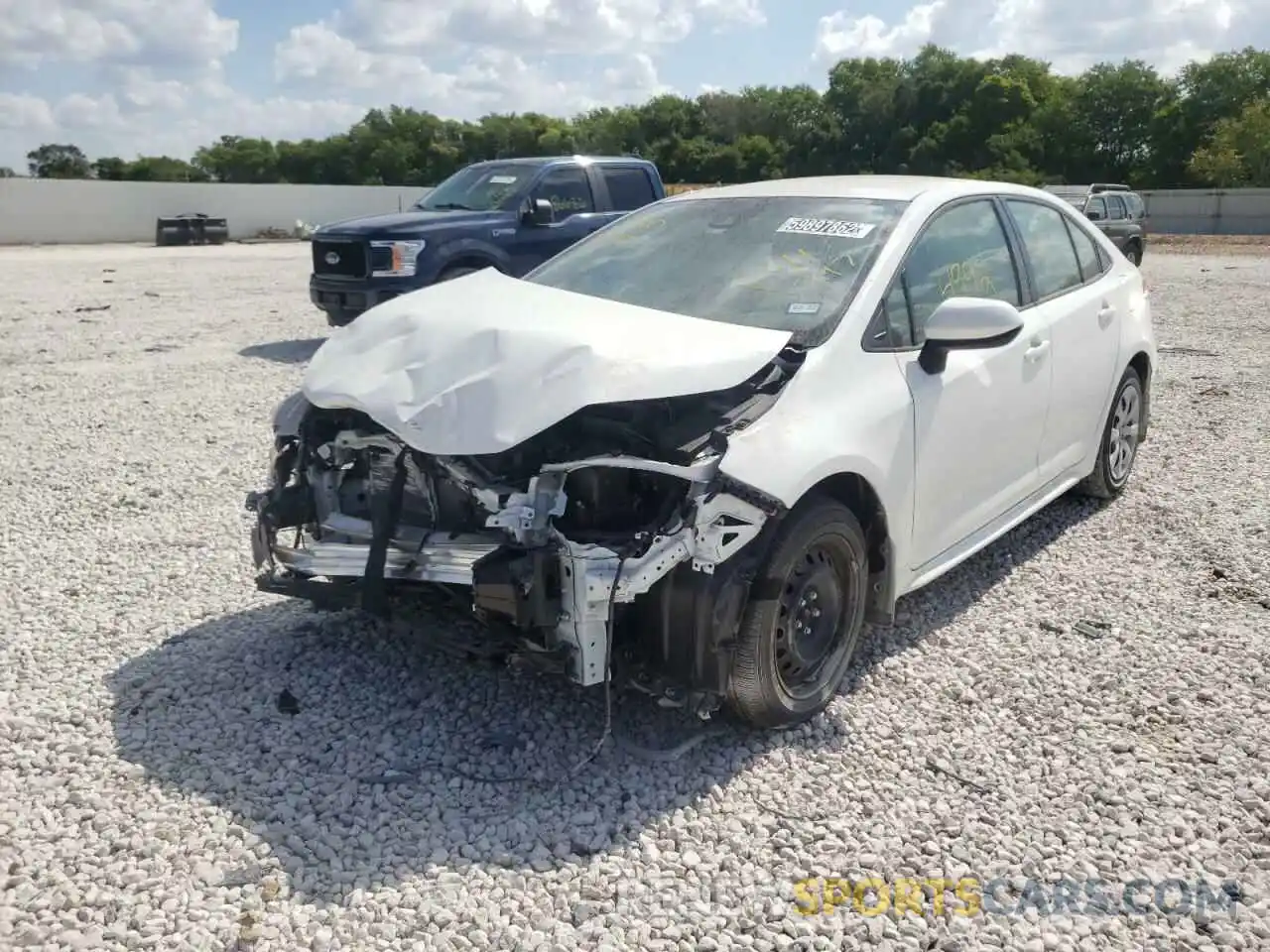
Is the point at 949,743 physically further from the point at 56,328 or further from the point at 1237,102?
the point at 1237,102

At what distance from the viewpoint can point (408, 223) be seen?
10859mm

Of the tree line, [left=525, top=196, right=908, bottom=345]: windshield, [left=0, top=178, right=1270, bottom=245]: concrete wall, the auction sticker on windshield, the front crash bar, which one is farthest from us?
the tree line

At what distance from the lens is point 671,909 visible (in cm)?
277

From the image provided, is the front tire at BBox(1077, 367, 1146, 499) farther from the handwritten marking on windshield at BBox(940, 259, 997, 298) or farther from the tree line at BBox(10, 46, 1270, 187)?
the tree line at BBox(10, 46, 1270, 187)

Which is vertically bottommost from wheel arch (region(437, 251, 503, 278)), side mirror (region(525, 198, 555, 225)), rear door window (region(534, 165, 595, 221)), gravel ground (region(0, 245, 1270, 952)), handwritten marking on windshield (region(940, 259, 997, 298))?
gravel ground (region(0, 245, 1270, 952))

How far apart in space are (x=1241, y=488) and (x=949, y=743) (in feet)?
12.2

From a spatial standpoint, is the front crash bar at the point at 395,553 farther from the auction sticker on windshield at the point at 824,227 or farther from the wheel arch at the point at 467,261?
the wheel arch at the point at 467,261

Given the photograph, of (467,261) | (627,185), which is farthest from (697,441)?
(627,185)

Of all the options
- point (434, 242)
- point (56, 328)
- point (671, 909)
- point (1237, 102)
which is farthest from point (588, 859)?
point (1237, 102)

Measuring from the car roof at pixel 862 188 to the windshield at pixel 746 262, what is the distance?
2.5 inches

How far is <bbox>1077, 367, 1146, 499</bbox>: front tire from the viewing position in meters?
5.71

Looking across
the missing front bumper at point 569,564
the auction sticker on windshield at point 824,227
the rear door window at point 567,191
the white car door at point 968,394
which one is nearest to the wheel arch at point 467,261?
the rear door window at point 567,191

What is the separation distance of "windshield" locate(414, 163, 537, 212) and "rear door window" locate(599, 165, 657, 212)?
0.88 meters

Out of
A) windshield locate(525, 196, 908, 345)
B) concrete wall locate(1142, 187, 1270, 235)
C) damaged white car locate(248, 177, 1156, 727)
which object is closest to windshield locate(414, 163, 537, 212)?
windshield locate(525, 196, 908, 345)
